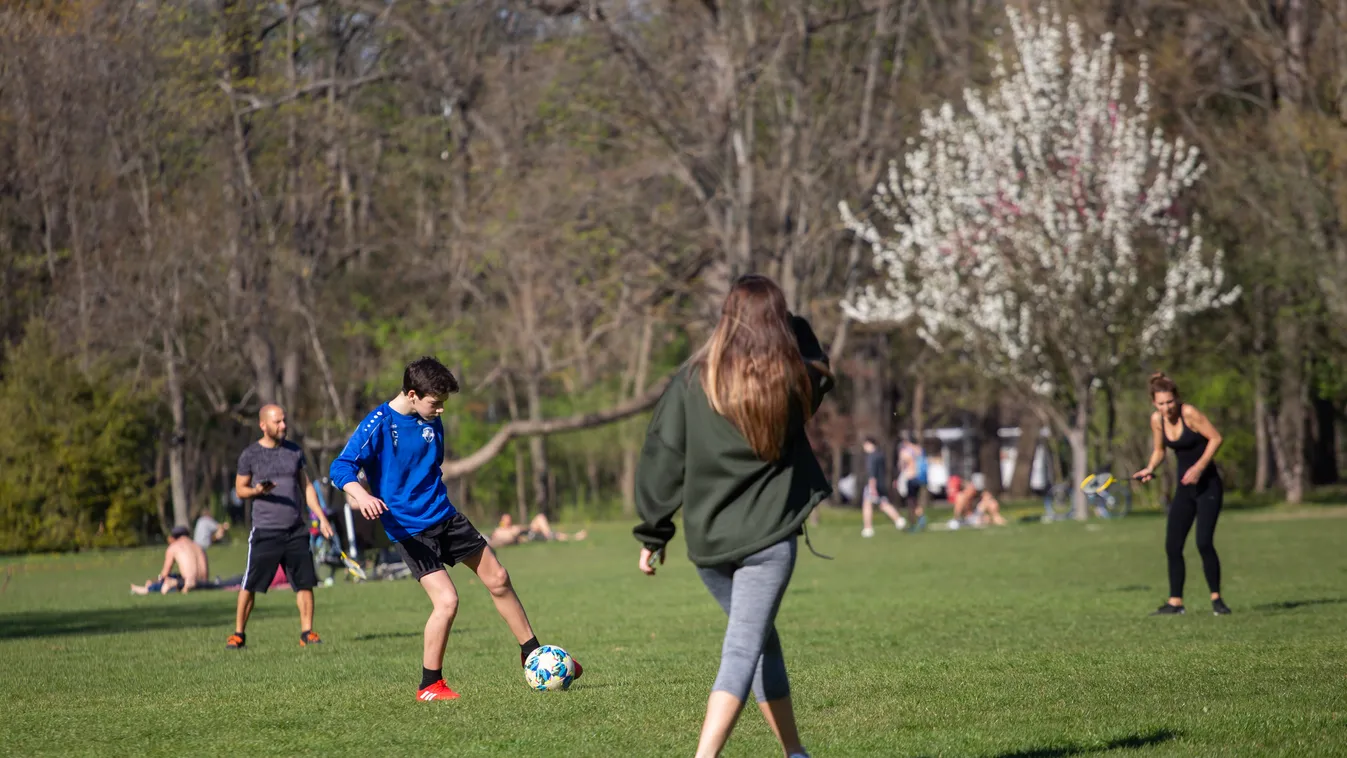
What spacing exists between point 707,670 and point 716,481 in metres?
4.69

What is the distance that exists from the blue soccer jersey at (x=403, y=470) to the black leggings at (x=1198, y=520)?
680cm

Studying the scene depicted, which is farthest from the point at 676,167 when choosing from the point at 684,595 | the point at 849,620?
the point at 849,620

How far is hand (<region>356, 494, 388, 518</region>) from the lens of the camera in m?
8.87

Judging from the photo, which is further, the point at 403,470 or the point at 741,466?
the point at 403,470

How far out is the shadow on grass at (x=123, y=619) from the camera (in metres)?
15.9

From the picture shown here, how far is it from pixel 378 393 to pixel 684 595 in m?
28.8

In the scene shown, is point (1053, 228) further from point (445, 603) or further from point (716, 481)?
point (716, 481)

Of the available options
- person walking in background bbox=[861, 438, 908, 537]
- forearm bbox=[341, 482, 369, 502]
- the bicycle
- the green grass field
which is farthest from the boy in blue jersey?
the bicycle

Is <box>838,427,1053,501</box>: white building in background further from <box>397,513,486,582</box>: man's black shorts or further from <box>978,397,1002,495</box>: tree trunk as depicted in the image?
<box>397,513,486,582</box>: man's black shorts

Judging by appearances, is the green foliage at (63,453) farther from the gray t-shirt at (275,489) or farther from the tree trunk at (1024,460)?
the tree trunk at (1024,460)

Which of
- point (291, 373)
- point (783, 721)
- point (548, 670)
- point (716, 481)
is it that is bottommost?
point (548, 670)

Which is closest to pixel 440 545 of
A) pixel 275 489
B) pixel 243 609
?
pixel 275 489

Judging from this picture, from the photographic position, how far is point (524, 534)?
120ft

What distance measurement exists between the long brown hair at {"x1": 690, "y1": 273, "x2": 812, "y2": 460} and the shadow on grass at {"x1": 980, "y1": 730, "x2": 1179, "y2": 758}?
215 centimetres
